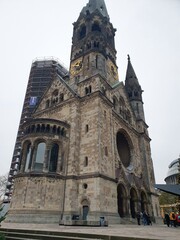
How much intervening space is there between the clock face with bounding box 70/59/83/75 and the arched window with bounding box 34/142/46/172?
16994 millimetres

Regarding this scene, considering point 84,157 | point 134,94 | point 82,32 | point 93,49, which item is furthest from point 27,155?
point 82,32

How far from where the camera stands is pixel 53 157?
2330 cm

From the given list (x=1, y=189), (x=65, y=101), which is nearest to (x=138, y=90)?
(x=65, y=101)

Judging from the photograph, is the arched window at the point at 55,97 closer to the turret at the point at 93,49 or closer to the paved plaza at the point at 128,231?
the turret at the point at 93,49

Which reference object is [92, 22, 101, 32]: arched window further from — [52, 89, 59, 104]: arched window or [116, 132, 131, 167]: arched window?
[116, 132, 131, 167]: arched window

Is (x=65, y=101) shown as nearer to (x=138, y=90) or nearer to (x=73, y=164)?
(x=73, y=164)

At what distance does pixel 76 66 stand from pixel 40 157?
20048mm

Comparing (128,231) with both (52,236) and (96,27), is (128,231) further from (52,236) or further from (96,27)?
(96,27)

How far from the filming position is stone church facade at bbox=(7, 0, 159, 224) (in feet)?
66.4

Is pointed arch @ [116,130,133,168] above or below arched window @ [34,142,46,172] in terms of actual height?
above

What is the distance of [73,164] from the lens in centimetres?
2273

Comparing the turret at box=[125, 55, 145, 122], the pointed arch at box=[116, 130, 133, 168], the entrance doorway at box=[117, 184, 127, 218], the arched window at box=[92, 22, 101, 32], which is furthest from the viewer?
the turret at box=[125, 55, 145, 122]

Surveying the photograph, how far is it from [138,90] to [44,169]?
2978 cm

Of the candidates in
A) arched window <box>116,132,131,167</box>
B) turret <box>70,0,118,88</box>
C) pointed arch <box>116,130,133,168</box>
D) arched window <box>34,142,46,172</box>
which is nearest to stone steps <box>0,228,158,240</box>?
arched window <box>34,142,46,172</box>
